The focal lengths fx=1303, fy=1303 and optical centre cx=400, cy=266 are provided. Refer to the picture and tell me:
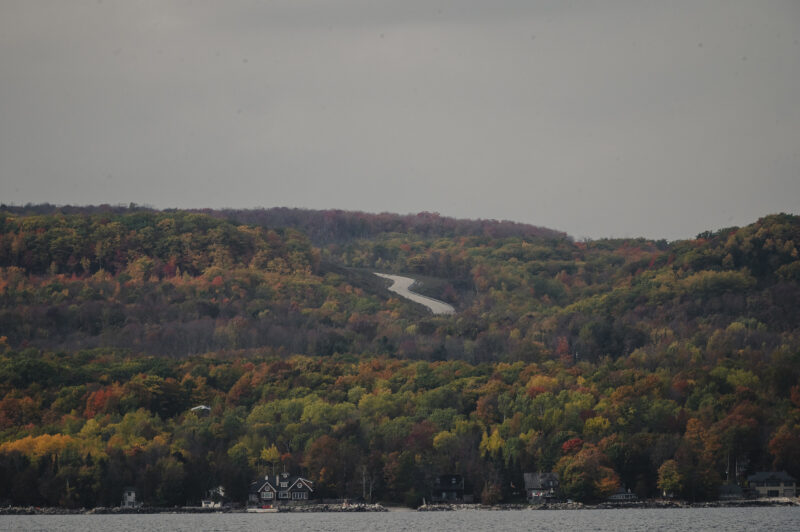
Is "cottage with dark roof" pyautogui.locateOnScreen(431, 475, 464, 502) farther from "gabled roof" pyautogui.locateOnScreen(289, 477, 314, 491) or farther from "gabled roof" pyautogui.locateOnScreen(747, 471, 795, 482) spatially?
"gabled roof" pyautogui.locateOnScreen(747, 471, 795, 482)

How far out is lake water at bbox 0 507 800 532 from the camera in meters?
92.0

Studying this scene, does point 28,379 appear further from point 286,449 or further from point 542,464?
point 542,464

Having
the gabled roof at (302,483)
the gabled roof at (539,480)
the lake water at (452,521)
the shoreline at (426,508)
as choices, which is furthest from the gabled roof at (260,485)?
the gabled roof at (539,480)

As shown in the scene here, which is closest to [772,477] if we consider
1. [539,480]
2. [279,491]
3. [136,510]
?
[539,480]

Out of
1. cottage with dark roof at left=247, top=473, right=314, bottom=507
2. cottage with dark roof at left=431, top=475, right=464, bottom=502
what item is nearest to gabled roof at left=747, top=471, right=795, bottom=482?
cottage with dark roof at left=431, top=475, right=464, bottom=502

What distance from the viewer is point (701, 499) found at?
114 metres

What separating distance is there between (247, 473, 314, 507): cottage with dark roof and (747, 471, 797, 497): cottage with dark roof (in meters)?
40.1

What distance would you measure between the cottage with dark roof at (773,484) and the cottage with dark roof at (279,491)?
132 ft

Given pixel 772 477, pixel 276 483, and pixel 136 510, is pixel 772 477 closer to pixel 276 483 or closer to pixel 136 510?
pixel 276 483

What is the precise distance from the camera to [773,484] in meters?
116

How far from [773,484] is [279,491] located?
44.5 m

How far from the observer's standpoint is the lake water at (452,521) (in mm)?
92000

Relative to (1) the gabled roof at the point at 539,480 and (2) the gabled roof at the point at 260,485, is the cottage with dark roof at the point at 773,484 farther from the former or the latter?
(2) the gabled roof at the point at 260,485

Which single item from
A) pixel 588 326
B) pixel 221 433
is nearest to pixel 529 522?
pixel 221 433
